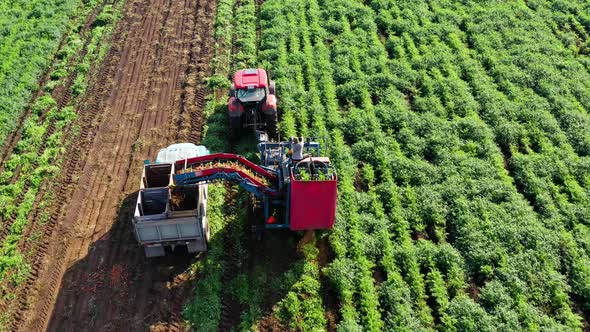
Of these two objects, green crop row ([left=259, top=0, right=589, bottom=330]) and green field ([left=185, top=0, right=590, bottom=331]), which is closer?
green field ([left=185, top=0, right=590, bottom=331])

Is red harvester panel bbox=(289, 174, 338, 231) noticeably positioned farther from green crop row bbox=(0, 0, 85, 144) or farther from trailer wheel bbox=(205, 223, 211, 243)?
green crop row bbox=(0, 0, 85, 144)

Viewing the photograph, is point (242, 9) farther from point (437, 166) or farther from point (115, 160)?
point (437, 166)

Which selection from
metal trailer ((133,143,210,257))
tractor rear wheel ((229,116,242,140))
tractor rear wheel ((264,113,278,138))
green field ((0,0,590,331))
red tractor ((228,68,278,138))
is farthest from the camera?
tractor rear wheel ((264,113,278,138))

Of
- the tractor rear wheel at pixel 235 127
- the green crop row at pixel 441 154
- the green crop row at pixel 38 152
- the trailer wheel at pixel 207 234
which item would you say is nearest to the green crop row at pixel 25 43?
the green crop row at pixel 38 152

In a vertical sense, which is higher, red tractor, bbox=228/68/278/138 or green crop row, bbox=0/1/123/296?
red tractor, bbox=228/68/278/138

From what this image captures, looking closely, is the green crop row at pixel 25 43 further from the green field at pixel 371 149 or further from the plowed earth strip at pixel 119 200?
the plowed earth strip at pixel 119 200

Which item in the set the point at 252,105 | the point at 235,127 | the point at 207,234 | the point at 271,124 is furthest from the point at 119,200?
the point at 271,124

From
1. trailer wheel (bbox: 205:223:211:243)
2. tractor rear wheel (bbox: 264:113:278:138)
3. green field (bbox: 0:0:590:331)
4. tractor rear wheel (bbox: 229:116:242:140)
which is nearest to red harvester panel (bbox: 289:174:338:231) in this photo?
green field (bbox: 0:0:590:331)

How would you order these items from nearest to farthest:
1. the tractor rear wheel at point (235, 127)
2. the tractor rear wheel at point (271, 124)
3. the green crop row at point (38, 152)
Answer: the green crop row at point (38, 152) → the tractor rear wheel at point (235, 127) → the tractor rear wheel at point (271, 124)
